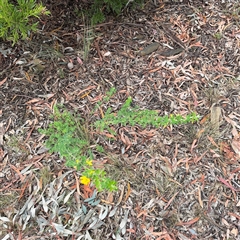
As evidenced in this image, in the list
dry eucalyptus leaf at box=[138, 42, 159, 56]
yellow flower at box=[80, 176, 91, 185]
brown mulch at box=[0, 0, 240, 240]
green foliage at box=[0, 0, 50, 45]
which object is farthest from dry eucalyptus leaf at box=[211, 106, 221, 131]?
green foliage at box=[0, 0, 50, 45]

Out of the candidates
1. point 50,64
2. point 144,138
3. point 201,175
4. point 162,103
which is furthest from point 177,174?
point 50,64

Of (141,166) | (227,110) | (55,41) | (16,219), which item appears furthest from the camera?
(55,41)

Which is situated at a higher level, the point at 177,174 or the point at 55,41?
the point at 55,41

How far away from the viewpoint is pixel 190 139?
7.38 ft

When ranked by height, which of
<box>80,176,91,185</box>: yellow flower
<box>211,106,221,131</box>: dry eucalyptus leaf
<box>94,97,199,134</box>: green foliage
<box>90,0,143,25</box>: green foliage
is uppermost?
<box>90,0,143,25</box>: green foliage

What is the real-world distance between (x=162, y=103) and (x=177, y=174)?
0.54 metres

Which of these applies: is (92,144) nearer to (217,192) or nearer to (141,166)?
(141,166)

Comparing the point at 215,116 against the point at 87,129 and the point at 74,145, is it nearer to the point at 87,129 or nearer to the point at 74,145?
the point at 87,129

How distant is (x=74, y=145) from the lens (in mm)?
2166

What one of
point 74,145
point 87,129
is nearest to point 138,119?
point 87,129

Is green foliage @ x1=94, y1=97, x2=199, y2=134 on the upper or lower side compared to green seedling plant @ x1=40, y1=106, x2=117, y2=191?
upper

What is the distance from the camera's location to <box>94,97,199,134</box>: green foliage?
225cm

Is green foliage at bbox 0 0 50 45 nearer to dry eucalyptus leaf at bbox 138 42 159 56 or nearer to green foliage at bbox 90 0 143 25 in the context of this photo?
green foliage at bbox 90 0 143 25

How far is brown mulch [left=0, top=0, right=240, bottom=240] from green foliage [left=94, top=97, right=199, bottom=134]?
0.06m
